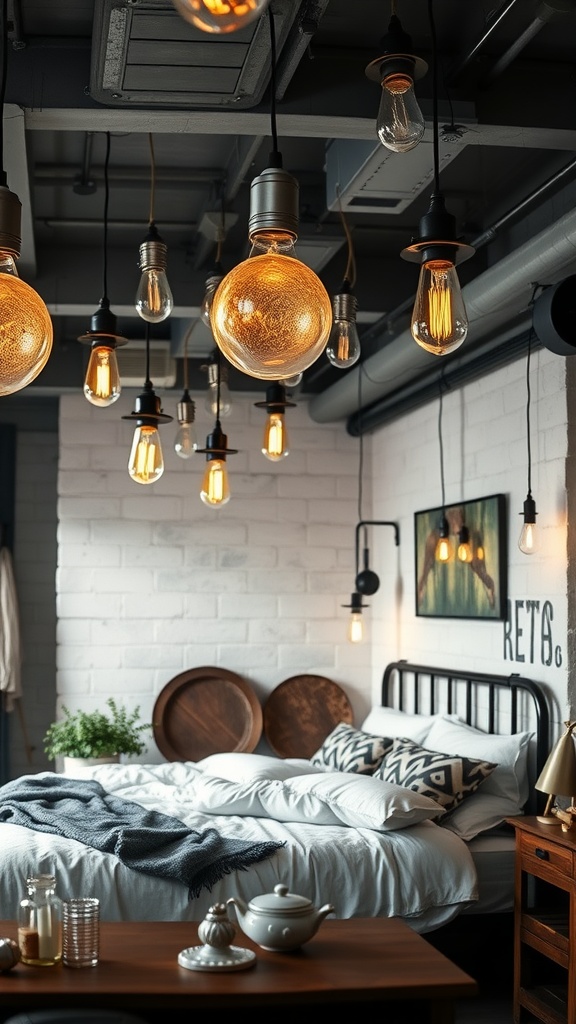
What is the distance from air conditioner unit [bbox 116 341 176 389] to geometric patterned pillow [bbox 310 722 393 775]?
213 cm

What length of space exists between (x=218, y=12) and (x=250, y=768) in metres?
4.05

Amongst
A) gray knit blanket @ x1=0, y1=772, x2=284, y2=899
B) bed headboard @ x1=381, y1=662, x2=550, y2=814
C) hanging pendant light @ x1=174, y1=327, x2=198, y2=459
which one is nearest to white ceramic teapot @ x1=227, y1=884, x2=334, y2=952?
gray knit blanket @ x1=0, y1=772, x2=284, y2=899

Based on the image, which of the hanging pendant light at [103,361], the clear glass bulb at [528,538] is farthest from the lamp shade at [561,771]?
the hanging pendant light at [103,361]

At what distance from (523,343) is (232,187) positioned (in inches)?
53.5

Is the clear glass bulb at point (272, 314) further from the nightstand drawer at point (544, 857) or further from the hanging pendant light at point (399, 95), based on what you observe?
the nightstand drawer at point (544, 857)

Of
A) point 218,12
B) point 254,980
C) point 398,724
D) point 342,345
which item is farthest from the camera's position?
point 398,724

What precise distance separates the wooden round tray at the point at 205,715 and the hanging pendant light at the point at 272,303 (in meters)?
4.91

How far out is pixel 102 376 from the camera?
9.45 feet

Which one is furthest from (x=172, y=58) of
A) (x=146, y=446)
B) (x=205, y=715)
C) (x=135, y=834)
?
(x=205, y=715)

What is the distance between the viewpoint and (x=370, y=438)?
6.91 meters

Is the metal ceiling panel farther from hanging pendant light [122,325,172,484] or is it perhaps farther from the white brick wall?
the white brick wall

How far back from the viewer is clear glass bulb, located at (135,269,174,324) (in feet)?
9.29

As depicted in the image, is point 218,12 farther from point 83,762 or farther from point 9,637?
point 9,637

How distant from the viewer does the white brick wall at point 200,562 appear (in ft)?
21.4
